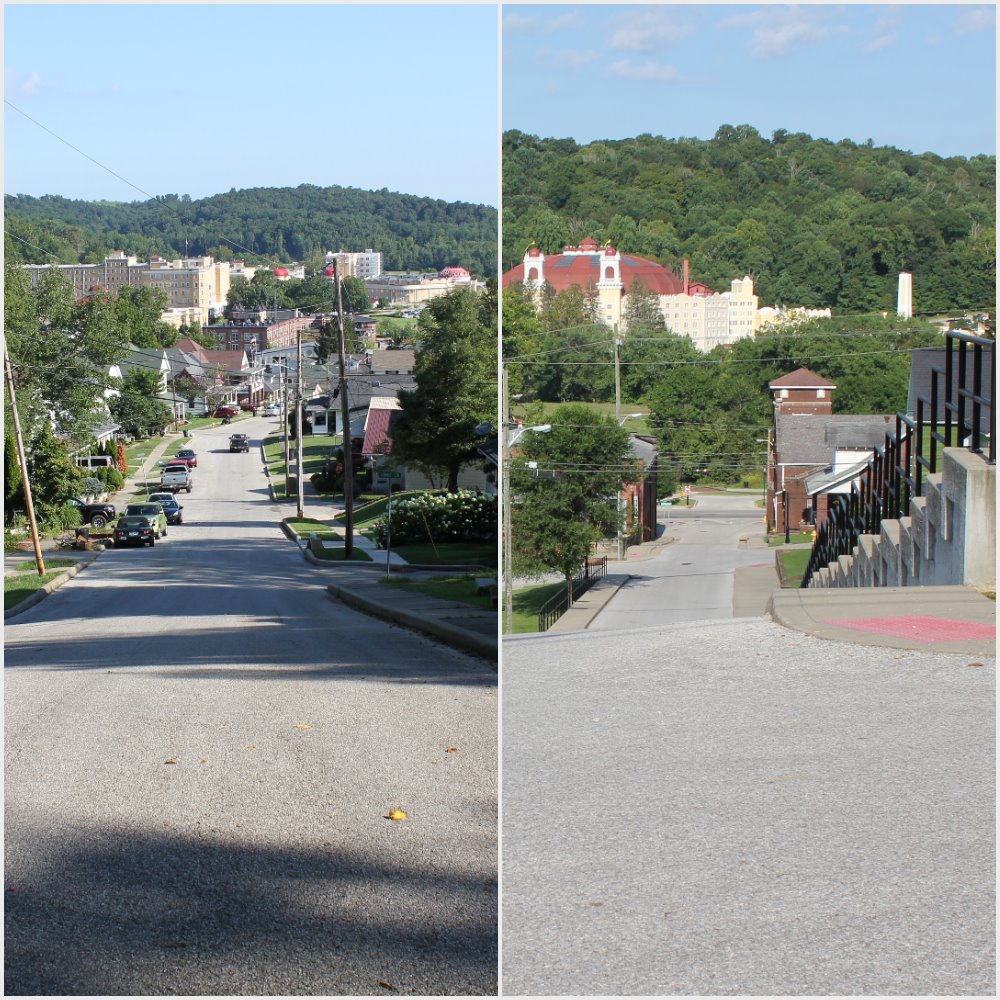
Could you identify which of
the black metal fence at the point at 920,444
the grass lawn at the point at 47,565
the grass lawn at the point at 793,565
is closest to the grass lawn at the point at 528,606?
the black metal fence at the point at 920,444

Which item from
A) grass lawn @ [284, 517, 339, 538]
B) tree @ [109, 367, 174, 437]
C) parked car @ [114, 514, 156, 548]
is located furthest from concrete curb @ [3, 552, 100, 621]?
grass lawn @ [284, 517, 339, 538]

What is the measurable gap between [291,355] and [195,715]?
30.6 m

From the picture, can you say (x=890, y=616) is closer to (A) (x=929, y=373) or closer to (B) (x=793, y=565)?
(A) (x=929, y=373)

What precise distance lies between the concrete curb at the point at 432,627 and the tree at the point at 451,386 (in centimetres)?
173

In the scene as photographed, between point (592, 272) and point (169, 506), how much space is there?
111 feet

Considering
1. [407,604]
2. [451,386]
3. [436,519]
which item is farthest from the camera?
[436,519]

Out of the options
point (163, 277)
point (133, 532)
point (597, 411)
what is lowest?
point (133, 532)

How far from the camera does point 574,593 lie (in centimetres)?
666

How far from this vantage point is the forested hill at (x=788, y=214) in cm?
609

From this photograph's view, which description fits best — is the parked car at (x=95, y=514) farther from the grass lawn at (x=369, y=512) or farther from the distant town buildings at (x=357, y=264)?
the distant town buildings at (x=357, y=264)

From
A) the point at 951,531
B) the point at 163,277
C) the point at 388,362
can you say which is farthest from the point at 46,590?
the point at 951,531

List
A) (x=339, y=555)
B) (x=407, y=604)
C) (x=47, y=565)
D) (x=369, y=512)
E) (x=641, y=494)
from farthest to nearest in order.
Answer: (x=369, y=512) → (x=339, y=555) → (x=47, y=565) → (x=407, y=604) → (x=641, y=494)

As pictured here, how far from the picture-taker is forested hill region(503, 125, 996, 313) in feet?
20.0

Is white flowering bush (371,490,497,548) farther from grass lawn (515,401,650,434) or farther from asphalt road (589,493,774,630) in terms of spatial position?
grass lawn (515,401,650,434)
